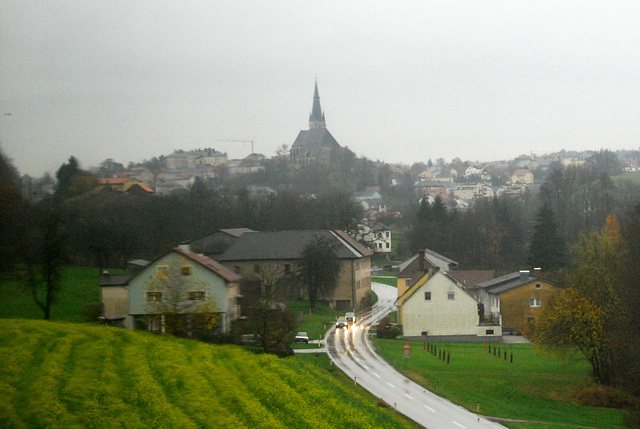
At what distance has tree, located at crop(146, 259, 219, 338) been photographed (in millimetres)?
26359

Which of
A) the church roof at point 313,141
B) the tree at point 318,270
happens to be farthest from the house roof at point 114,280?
the church roof at point 313,141

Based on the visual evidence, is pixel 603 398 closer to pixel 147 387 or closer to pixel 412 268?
pixel 147 387

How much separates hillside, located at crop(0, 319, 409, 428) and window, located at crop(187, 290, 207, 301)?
240 inches

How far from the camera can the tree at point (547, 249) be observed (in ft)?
225

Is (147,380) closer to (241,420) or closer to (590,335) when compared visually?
(241,420)

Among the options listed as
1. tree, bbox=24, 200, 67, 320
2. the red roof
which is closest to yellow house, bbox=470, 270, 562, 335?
the red roof

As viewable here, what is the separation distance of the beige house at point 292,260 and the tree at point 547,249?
18.6 m

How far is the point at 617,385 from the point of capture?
31.3m

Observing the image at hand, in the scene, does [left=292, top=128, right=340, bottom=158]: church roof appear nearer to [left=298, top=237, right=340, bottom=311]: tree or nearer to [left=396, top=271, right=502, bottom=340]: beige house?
[left=298, top=237, right=340, bottom=311]: tree

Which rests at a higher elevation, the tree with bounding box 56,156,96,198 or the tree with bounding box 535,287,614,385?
the tree with bounding box 56,156,96,198

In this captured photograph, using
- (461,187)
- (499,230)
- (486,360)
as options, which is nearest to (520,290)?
(486,360)

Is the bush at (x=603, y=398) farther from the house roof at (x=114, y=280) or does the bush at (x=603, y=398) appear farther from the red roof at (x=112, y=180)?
the red roof at (x=112, y=180)

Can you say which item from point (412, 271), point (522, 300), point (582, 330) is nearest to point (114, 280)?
point (582, 330)

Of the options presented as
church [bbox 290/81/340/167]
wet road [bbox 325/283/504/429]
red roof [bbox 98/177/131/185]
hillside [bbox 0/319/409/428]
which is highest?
church [bbox 290/81/340/167]
